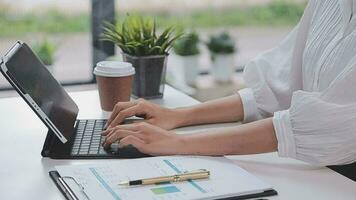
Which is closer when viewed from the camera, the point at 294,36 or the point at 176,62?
the point at 294,36

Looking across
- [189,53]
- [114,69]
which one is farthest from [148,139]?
[189,53]

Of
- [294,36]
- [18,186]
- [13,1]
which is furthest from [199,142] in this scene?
[13,1]

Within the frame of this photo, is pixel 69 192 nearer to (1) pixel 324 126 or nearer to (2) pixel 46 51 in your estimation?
(1) pixel 324 126

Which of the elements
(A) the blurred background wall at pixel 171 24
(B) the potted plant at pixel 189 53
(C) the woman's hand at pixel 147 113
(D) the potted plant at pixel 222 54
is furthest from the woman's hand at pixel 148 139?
(D) the potted plant at pixel 222 54

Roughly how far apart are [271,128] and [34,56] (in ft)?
1.85

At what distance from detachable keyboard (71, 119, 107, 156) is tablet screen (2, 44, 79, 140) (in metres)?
0.02

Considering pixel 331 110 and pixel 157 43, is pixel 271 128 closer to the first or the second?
pixel 331 110

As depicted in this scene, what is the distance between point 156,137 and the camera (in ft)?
4.24

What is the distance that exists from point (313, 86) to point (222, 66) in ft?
4.00

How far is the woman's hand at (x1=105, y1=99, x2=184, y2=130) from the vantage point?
148 cm

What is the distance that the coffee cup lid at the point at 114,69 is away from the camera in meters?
1.66

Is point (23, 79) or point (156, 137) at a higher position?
point (23, 79)

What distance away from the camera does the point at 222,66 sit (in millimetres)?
2695

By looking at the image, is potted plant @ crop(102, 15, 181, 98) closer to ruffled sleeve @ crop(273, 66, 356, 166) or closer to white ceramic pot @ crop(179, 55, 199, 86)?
ruffled sleeve @ crop(273, 66, 356, 166)
